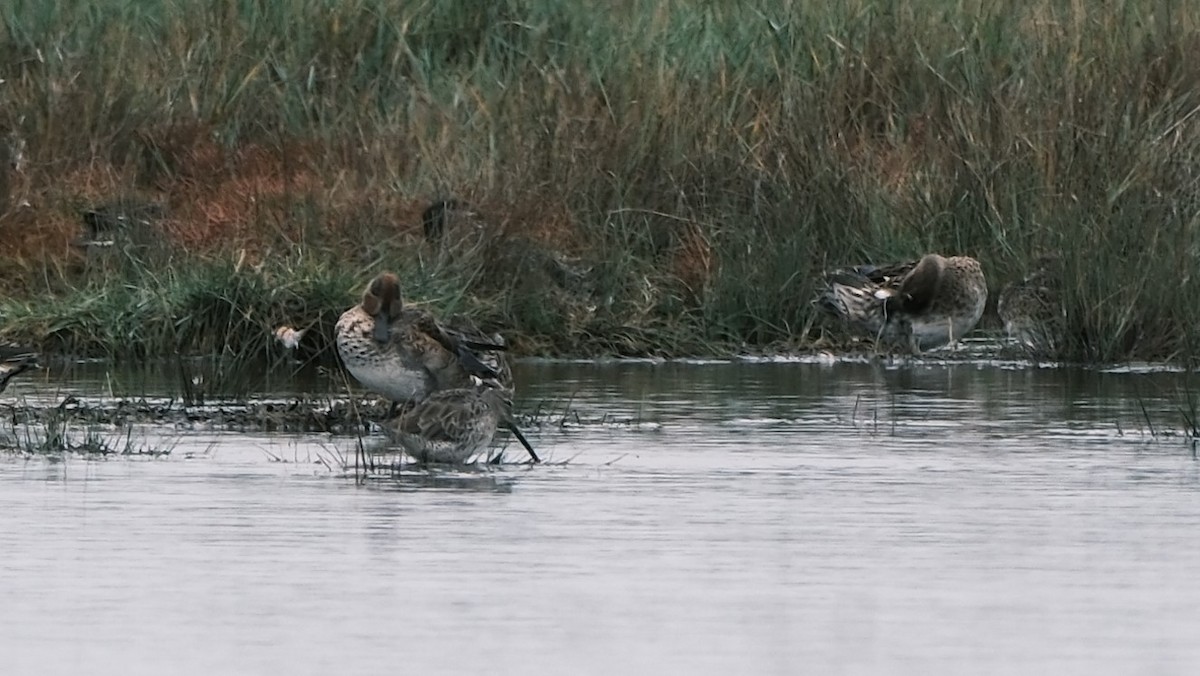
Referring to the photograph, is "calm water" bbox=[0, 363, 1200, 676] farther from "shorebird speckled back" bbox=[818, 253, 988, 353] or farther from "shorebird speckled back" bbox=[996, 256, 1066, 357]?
"shorebird speckled back" bbox=[818, 253, 988, 353]

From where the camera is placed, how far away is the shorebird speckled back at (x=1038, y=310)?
1497 centimetres

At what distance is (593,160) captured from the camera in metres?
16.8

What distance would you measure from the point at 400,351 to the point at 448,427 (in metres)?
1.75

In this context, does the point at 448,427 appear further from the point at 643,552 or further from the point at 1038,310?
the point at 1038,310

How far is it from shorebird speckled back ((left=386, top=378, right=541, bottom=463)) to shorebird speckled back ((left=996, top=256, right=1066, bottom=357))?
4900mm

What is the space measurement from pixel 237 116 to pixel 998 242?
5419 mm

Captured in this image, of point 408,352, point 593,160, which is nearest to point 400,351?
point 408,352

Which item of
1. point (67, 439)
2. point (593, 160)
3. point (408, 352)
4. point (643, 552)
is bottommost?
point (643, 552)

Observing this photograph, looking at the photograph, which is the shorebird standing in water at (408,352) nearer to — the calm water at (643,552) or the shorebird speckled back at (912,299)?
the calm water at (643,552)

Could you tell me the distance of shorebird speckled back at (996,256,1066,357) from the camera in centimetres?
1497

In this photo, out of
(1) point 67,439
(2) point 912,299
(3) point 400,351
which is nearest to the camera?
(1) point 67,439

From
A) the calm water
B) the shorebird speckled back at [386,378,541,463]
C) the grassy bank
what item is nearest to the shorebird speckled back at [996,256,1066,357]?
the grassy bank

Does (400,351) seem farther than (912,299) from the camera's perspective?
No

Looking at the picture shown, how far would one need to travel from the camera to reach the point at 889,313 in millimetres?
15328
